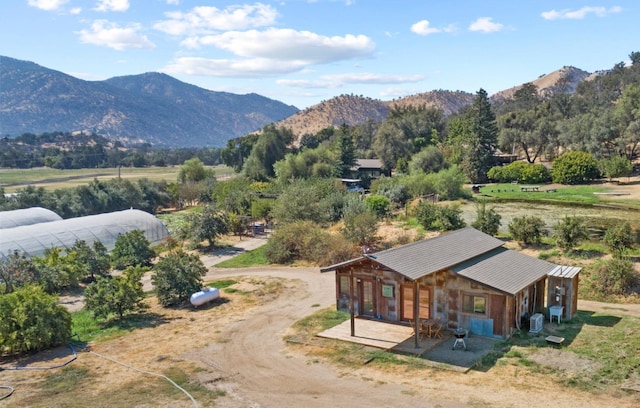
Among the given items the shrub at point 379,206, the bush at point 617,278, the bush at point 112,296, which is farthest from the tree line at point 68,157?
the bush at point 617,278

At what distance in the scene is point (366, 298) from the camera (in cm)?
2120

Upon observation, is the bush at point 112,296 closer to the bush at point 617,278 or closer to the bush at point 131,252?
the bush at point 131,252

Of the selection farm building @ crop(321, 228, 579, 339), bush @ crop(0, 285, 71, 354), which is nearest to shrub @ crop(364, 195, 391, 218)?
farm building @ crop(321, 228, 579, 339)

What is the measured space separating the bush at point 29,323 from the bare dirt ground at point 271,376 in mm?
1626

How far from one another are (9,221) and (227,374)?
100ft

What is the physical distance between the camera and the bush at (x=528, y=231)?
96.4 ft

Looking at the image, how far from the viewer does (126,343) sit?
19688mm

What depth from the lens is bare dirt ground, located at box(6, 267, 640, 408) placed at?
14.0m

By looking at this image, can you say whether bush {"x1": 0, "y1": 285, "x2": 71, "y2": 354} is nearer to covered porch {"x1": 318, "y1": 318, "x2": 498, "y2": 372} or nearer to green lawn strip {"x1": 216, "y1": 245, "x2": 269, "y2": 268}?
covered porch {"x1": 318, "y1": 318, "x2": 498, "y2": 372}

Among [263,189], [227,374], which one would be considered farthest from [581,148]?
[227,374]

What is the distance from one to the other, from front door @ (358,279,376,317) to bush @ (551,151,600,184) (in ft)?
153

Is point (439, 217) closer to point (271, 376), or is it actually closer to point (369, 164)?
point (271, 376)

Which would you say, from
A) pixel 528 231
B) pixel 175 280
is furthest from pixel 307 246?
pixel 528 231

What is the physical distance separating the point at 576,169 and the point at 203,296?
49227 mm
